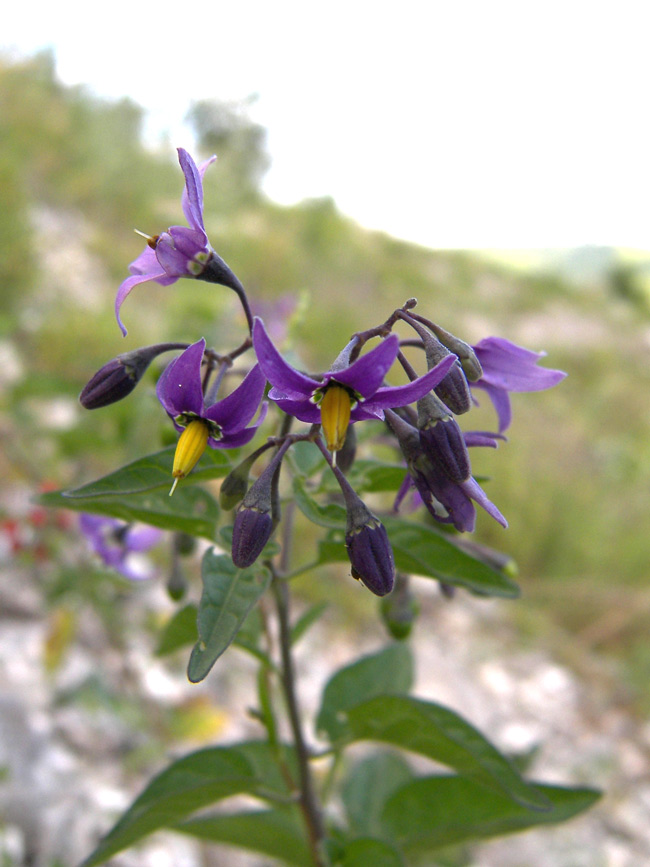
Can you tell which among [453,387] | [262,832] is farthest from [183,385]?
[262,832]

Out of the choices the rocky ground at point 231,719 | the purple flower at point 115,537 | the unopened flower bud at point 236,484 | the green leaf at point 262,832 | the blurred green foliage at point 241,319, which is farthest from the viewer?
the blurred green foliage at point 241,319

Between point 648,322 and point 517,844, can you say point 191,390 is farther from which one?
point 648,322

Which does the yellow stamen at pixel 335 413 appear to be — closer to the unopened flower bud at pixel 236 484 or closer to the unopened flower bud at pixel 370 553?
the unopened flower bud at pixel 370 553

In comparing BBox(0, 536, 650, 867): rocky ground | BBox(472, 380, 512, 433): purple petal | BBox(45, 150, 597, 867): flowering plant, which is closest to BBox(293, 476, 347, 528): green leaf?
BBox(45, 150, 597, 867): flowering plant

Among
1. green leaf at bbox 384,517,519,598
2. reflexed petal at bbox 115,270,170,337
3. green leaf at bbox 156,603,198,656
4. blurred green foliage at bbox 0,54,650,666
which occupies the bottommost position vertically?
green leaf at bbox 156,603,198,656

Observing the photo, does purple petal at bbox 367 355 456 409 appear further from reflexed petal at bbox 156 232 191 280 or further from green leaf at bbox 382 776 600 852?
green leaf at bbox 382 776 600 852

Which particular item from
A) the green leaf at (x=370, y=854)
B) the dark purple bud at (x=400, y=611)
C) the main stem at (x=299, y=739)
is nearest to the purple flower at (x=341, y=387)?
the main stem at (x=299, y=739)

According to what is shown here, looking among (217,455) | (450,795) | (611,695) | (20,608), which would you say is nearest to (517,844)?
(611,695)
